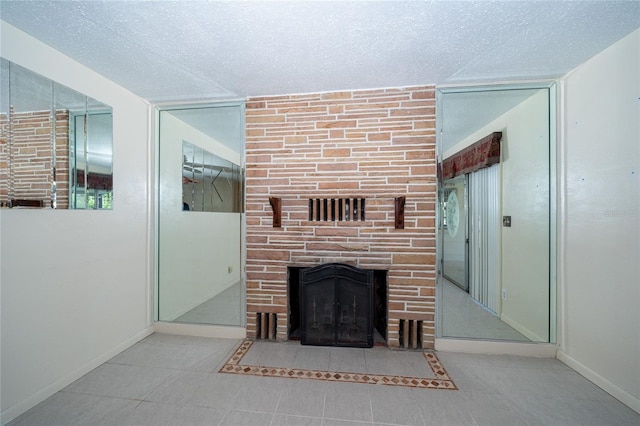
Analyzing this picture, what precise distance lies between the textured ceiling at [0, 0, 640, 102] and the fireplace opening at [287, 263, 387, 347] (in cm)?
184

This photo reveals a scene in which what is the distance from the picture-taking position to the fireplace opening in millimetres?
2293

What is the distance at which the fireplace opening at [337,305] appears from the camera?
2293 mm

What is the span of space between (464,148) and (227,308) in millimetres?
3444

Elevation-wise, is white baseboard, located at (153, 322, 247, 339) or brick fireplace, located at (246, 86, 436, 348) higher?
brick fireplace, located at (246, 86, 436, 348)

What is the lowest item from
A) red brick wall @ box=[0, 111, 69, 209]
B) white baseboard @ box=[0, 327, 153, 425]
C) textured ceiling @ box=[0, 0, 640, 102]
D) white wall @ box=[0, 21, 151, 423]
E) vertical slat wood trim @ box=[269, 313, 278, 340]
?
white baseboard @ box=[0, 327, 153, 425]

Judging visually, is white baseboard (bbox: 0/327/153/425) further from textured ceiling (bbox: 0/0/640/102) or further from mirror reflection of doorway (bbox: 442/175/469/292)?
mirror reflection of doorway (bbox: 442/175/469/292)

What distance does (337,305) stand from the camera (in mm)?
2303

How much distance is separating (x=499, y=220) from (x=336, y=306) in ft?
6.94

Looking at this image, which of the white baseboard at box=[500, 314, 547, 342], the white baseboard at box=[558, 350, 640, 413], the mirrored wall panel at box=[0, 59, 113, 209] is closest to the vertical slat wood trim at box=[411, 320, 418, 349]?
the white baseboard at box=[500, 314, 547, 342]

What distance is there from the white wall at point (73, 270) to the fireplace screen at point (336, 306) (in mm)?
1755

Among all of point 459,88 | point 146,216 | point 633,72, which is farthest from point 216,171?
point 633,72

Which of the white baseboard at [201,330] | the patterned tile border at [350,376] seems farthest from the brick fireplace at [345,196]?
the patterned tile border at [350,376]

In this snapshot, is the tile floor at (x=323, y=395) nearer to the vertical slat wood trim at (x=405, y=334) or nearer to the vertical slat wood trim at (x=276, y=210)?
the vertical slat wood trim at (x=405, y=334)

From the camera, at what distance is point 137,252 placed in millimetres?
2482
